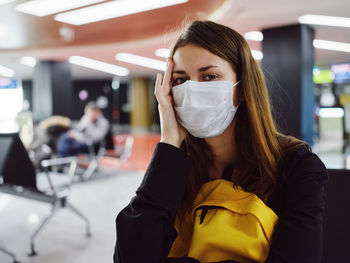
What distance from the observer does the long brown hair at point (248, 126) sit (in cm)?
94

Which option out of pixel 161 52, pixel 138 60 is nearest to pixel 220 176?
pixel 161 52

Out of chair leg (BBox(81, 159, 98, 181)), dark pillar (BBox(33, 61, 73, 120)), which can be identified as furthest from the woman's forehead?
dark pillar (BBox(33, 61, 73, 120))

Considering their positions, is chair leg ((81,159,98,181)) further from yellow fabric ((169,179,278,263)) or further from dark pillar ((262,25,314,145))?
yellow fabric ((169,179,278,263))

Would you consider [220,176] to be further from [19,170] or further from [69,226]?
[69,226]

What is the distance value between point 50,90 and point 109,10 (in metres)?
6.04

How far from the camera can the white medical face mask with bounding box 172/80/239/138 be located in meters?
1.03

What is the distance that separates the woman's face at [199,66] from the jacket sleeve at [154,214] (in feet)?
0.87

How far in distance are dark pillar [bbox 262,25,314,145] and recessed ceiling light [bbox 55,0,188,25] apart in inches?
102

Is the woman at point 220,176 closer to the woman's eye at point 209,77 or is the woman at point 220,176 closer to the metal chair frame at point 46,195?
the woman's eye at point 209,77

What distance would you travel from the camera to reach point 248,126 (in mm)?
1057

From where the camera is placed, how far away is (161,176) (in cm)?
89

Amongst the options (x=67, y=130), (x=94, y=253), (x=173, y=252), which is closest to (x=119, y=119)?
(x=67, y=130)

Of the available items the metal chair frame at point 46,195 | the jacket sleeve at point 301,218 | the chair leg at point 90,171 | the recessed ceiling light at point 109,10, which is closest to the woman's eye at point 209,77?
the jacket sleeve at point 301,218

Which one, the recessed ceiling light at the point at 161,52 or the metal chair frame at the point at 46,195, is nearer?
the metal chair frame at the point at 46,195
